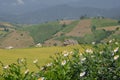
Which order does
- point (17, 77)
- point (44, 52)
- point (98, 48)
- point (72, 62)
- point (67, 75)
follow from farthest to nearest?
point (44, 52) → point (98, 48) → point (72, 62) → point (67, 75) → point (17, 77)

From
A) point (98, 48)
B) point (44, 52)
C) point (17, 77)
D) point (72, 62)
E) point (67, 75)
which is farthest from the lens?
point (44, 52)

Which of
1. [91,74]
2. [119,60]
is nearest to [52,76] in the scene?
[91,74]

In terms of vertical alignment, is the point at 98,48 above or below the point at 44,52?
above

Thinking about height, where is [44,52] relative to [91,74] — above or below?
below

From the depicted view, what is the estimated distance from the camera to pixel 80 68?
27.4ft

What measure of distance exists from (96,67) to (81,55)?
0.67 metres

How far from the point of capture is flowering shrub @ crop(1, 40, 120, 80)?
7586 millimetres

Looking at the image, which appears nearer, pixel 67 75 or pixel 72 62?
pixel 67 75

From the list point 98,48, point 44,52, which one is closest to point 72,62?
point 98,48

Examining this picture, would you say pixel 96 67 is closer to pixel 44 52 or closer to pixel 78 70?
pixel 78 70

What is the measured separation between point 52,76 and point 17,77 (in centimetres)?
71

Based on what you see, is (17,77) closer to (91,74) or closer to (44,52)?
(91,74)

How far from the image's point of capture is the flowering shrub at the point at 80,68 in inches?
299

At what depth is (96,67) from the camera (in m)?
8.33
